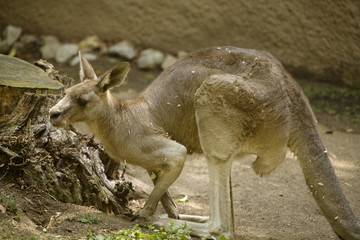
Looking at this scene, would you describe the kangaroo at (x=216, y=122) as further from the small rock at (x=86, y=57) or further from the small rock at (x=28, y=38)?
the small rock at (x=28, y=38)

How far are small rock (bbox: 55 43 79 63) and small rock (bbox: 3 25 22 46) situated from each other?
3.89 feet

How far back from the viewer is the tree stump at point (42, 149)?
4.60 metres

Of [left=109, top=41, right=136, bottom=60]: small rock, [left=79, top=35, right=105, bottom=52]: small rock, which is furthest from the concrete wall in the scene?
[left=109, top=41, right=136, bottom=60]: small rock

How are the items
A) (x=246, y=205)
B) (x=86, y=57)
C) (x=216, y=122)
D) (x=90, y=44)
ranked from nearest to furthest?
1. (x=216, y=122)
2. (x=246, y=205)
3. (x=86, y=57)
4. (x=90, y=44)

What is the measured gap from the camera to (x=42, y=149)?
15.6ft

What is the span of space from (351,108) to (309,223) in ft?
16.0

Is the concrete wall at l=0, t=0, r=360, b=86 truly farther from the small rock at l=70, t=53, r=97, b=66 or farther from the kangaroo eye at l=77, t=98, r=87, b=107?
the kangaroo eye at l=77, t=98, r=87, b=107

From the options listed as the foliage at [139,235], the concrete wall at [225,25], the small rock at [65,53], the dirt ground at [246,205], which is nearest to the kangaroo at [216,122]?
the foliage at [139,235]

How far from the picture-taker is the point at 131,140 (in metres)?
4.92

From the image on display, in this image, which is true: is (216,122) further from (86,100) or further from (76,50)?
(76,50)

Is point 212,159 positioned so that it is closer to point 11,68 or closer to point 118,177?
point 118,177

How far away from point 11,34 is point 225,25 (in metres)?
5.23

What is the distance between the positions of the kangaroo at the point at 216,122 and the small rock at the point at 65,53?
609 cm

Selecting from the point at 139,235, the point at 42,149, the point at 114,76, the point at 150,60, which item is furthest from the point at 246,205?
the point at 150,60
